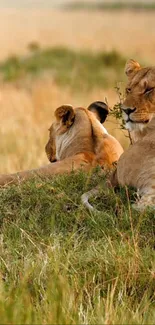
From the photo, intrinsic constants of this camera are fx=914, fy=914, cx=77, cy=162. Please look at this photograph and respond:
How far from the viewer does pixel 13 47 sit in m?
25.2

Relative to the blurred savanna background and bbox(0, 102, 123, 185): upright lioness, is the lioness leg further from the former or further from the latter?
the blurred savanna background

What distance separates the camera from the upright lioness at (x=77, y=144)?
5832mm

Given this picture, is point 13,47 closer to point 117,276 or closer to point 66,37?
point 66,37

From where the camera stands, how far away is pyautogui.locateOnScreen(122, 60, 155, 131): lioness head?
203 inches

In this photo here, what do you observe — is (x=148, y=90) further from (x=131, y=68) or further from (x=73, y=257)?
(x=73, y=257)

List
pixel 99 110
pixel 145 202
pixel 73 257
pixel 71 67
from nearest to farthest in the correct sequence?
pixel 73 257 → pixel 145 202 → pixel 99 110 → pixel 71 67

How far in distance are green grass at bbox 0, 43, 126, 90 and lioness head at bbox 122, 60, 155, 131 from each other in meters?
10.1

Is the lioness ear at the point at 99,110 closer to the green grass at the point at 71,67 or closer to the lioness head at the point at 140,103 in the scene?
the lioness head at the point at 140,103

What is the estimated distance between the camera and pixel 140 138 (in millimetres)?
5176

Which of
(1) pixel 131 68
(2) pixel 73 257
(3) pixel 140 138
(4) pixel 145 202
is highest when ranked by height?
(1) pixel 131 68

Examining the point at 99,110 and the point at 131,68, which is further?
the point at 99,110

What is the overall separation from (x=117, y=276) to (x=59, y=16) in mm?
46832

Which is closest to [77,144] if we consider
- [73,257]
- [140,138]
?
[140,138]

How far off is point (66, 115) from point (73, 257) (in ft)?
7.10
